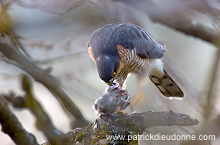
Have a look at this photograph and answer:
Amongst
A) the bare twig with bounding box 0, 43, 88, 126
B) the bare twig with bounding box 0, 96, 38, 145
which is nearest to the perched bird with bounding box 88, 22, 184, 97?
the bare twig with bounding box 0, 43, 88, 126

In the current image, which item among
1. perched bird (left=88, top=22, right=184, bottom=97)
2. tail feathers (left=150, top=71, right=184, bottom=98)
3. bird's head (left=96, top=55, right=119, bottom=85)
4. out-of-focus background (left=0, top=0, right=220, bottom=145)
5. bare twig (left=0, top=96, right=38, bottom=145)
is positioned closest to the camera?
bare twig (left=0, top=96, right=38, bottom=145)

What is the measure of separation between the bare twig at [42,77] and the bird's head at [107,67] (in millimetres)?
1414

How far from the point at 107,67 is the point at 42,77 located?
69.0 inches

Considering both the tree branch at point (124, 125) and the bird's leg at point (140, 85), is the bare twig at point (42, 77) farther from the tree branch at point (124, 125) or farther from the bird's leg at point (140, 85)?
the bird's leg at point (140, 85)

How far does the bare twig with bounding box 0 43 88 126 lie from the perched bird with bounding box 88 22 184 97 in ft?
4.96

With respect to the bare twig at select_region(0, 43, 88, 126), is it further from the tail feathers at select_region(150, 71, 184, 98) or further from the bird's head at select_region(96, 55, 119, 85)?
the tail feathers at select_region(150, 71, 184, 98)

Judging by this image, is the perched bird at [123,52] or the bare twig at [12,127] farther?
the perched bird at [123,52]

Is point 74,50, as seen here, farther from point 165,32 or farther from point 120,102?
point 165,32

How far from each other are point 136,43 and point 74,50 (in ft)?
2.98

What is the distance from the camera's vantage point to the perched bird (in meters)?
4.77

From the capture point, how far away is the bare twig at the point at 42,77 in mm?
2785

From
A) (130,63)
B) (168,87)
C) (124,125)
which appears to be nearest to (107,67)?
(130,63)

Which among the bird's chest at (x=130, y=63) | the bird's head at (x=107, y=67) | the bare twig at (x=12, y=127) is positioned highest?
the bird's chest at (x=130, y=63)

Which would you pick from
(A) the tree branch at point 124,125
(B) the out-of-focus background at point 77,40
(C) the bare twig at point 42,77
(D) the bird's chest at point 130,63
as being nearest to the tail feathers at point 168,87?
(B) the out-of-focus background at point 77,40
